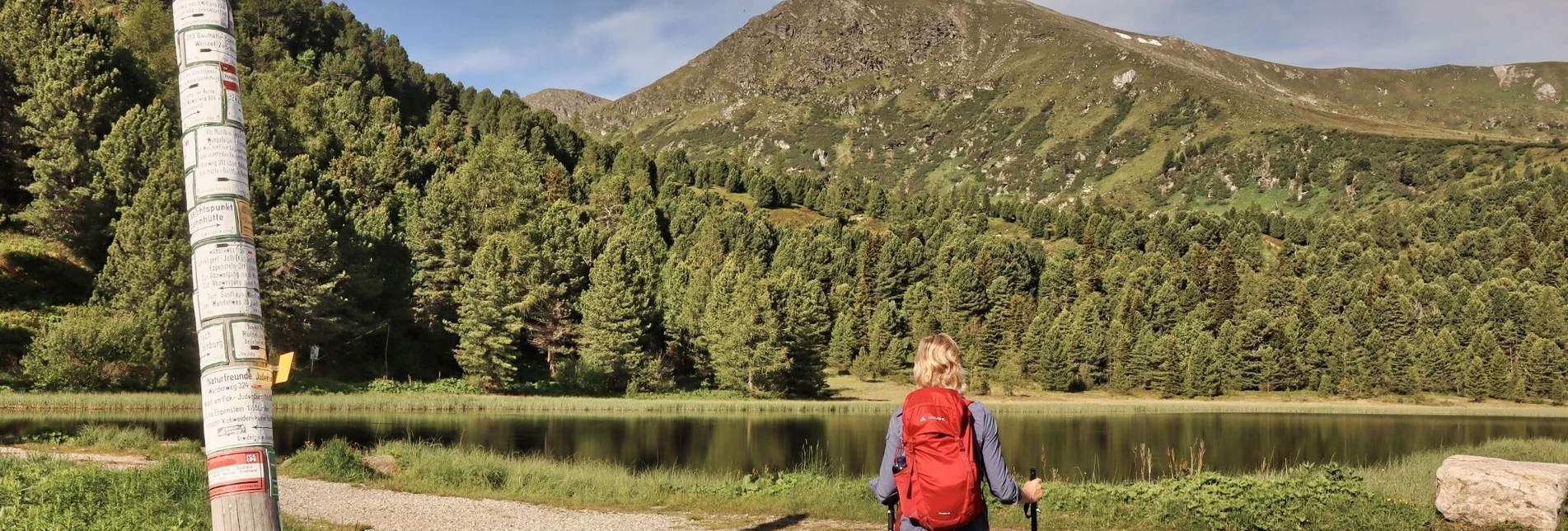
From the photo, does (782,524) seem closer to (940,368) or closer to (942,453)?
(940,368)

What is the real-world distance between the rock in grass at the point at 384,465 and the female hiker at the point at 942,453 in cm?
1775

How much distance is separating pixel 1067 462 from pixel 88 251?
194 ft

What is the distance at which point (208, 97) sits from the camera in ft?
19.1

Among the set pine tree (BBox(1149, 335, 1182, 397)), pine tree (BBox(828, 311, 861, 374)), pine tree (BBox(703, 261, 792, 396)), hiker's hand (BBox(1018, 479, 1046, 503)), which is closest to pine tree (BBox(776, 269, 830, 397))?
pine tree (BBox(703, 261, 792, 396))

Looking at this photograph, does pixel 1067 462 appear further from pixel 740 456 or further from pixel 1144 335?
pixel 1144 335

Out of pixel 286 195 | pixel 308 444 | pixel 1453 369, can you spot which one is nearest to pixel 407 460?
pixel 308 444

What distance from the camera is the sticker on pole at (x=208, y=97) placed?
5.81 meters

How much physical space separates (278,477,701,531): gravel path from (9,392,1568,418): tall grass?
29547 mm

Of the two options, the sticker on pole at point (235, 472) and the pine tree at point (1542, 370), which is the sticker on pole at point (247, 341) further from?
the pine tree at point (1542, 370)

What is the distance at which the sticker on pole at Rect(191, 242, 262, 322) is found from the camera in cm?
563

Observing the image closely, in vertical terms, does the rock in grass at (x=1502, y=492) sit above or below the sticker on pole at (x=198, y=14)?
below

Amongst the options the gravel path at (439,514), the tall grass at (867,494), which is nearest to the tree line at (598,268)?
the tall grass at (867,494)

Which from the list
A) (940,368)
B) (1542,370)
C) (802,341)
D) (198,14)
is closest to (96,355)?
(802,341)

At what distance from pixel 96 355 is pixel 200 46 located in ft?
159
